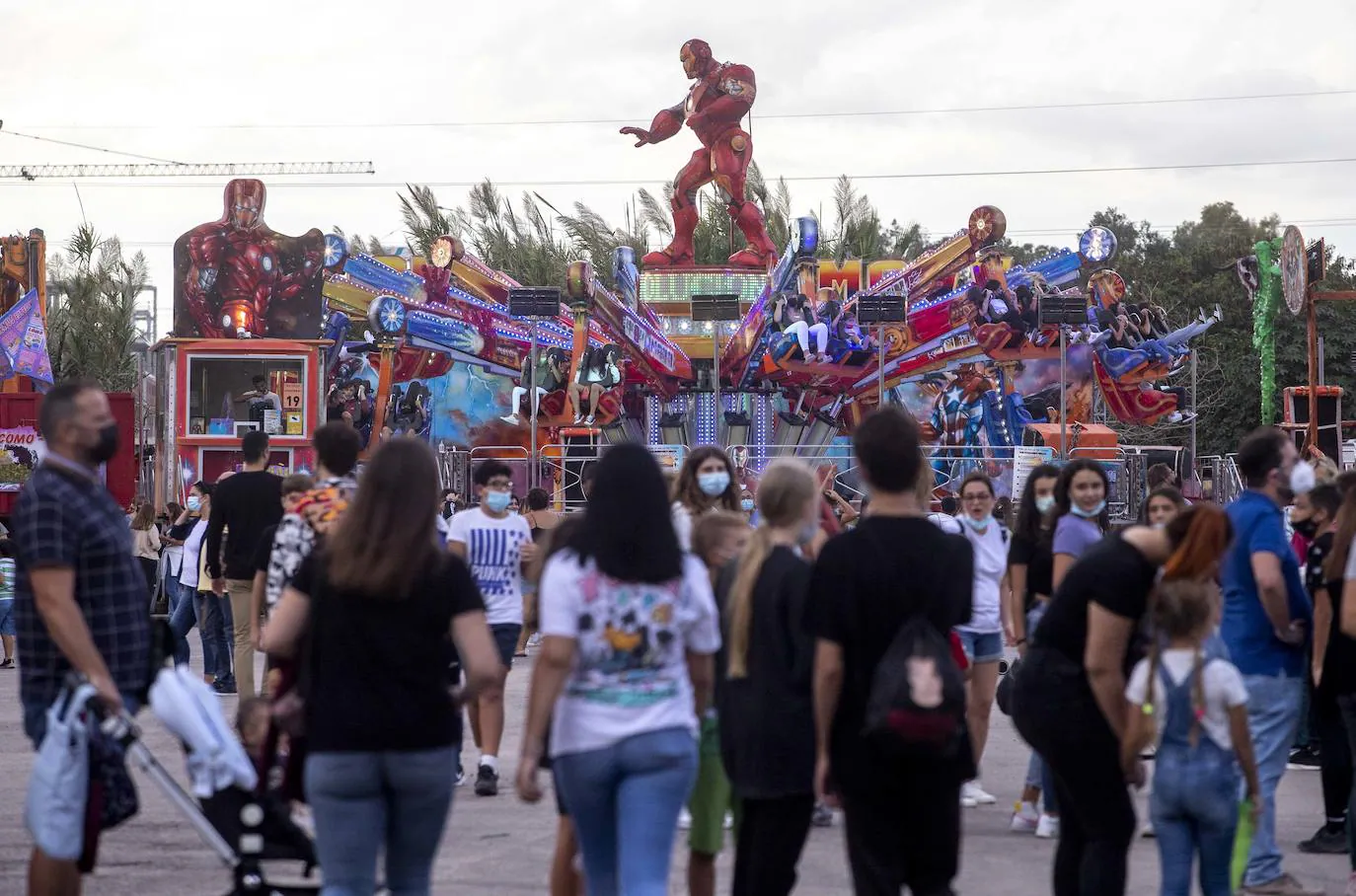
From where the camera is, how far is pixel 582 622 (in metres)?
4.38

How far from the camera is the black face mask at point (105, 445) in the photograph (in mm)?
5137

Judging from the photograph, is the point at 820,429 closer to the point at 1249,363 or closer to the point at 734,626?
the point at 1249,363

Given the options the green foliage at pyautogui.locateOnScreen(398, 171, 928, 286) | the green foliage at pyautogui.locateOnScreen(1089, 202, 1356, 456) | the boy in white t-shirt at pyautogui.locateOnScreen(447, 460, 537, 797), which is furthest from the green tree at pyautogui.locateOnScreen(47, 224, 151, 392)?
the boy in white t-shirt at pyautogui.locateOnScreen(447, 460, 537, 797)

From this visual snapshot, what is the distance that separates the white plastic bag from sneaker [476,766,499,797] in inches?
142

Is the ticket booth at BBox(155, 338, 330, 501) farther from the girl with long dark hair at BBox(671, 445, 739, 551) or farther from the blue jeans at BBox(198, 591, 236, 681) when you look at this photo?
the girl with long dark hair at BBox(671, 445, 739, 551)

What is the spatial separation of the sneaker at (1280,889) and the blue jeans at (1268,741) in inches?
0.9

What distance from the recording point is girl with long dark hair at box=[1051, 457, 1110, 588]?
7.23m

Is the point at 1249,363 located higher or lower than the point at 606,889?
higher

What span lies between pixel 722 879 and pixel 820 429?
2440cm

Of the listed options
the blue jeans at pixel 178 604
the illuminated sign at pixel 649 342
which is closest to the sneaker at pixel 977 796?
the blue jeans at pixel 178 604

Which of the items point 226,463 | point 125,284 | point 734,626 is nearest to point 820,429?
point 226,463

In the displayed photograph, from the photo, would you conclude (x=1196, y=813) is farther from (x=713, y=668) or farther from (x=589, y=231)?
(x=589, y=231)

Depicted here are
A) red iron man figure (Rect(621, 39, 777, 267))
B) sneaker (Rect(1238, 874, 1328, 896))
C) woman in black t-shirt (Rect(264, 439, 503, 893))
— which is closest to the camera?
woman in black t-shirt (Rect(264, 439, 503, 893))

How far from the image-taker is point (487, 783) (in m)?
8.48
